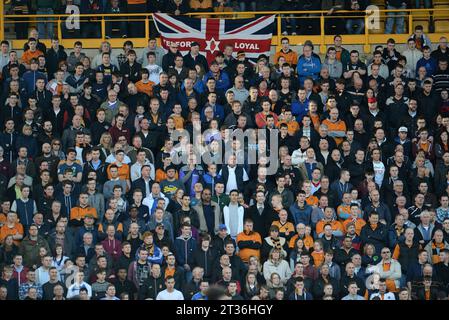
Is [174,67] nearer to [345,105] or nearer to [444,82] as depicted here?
[345,105]

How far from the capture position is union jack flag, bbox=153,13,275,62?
1037 inches

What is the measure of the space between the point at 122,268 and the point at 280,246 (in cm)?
234

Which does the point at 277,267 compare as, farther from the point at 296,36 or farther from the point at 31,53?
the point at 296,36

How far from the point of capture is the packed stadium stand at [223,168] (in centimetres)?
2138

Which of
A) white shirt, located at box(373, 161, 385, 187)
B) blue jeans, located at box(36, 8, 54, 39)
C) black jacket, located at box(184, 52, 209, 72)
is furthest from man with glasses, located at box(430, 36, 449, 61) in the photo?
blue jeans, located at box(36, 8, 54, 39)

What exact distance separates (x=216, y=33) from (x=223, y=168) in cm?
455

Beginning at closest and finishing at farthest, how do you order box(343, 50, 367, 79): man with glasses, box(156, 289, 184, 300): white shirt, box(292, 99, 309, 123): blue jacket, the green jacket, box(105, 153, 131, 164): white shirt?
1. box(156, 289, 184, 300): white shirt
2. the green jacket
3. box(105, 153, 131, 164): white shirt
4. box(292, 99, 309, 123): blue jacket
5. box(343, 50, 367, 79): man with glasses

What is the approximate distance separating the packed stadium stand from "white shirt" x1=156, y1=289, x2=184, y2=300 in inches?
4.5

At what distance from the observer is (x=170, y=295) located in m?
20.9

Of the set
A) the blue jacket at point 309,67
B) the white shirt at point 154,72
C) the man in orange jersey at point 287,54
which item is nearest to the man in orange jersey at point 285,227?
the blue jacket at point 309,67

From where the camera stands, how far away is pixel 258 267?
70.3 feet

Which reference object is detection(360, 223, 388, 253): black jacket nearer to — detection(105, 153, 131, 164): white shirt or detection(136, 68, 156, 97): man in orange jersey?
detection(105, 153, 131, 164): white shirt

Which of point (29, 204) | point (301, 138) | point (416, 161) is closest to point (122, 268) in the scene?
point (29, 204)

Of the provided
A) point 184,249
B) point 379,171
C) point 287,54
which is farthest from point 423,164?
point 184,249
